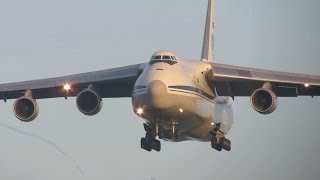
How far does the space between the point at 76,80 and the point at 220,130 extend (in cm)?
533

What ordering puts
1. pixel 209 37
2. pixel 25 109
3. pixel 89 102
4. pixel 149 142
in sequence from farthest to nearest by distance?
pixel 209 37 → pixel 25 109 → pixel 149 142 → pixel 89 102

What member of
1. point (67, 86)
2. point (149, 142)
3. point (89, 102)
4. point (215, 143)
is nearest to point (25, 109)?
point (67, 86)

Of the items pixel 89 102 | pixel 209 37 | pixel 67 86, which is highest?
pixel 209 37

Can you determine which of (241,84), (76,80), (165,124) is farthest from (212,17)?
(165,124)

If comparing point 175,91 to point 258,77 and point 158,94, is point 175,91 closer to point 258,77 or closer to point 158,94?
point 158,94

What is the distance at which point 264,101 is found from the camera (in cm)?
2148

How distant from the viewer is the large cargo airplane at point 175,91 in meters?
19.4

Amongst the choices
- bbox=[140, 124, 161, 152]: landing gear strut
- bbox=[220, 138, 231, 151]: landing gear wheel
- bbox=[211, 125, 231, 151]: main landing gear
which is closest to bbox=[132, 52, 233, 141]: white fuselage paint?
bbox=[211, 125, 231, 151]: main landing gear

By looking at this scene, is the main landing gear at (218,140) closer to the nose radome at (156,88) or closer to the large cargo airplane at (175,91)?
the large cargo airplane at (175,91)

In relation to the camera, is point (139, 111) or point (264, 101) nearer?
point (139, 111)

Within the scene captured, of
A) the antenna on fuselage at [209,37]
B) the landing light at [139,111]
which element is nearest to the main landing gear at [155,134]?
the landing light at [139,111]

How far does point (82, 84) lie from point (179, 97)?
5.26m

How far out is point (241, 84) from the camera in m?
24.1

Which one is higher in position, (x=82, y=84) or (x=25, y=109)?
(x=82, y=84)
